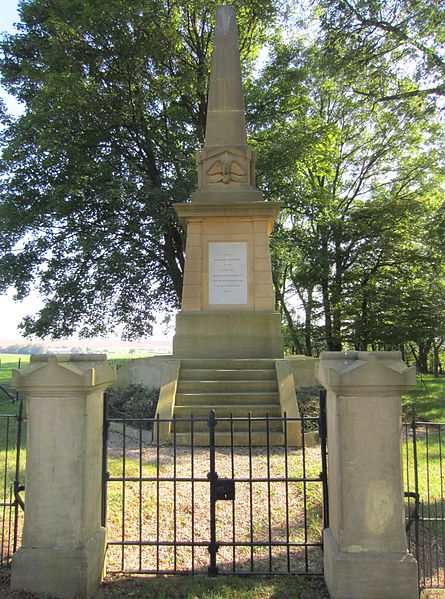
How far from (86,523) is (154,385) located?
7.50 metres

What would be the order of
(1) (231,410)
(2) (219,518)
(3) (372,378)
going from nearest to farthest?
(3) (372,378) < (2) (219,518) < (1) (231,410)

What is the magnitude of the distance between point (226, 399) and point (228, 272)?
10.9ft

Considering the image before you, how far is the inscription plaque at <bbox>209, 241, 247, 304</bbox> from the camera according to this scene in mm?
10938

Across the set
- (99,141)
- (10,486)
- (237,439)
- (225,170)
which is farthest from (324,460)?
(99,141)

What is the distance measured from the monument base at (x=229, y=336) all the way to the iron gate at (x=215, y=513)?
3327mm

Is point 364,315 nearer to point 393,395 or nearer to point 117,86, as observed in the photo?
point 117,86

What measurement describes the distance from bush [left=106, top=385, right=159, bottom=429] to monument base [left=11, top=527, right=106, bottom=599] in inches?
211

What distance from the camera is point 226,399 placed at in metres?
8.87

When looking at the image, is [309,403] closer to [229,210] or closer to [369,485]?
[229,210]

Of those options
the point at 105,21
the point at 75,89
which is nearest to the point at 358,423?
the point at 75,89

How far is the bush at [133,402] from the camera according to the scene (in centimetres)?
931

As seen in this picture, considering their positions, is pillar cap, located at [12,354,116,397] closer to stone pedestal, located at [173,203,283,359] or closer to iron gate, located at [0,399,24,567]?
iron gate, located at [0,399,24,567]

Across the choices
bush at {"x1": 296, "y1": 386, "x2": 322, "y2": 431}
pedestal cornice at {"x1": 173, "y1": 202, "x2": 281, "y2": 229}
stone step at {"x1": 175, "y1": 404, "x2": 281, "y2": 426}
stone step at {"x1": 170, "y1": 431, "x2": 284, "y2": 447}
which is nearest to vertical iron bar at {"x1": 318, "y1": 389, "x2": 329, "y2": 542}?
stone step at {"x1": 170, "y1": 431, "x2": 284, "y2": 447}

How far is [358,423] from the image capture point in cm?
337
